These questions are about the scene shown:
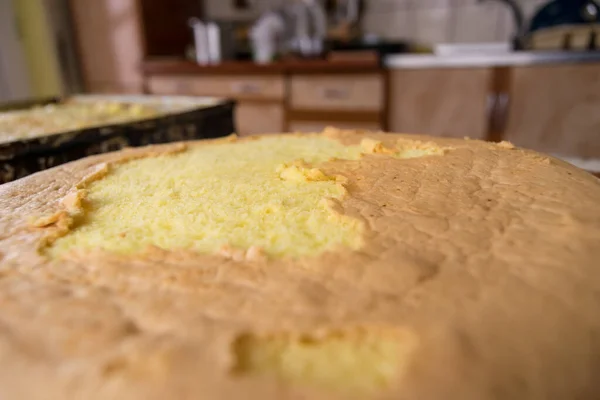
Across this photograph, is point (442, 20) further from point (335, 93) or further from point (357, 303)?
point (357, 303)

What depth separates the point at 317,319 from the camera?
0.40m

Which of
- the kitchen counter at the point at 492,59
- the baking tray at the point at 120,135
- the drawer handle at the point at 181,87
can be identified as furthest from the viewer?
the drawer handle at the point at 181,87

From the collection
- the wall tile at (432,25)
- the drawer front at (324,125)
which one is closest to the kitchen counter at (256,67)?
the drawer front at (324,125)

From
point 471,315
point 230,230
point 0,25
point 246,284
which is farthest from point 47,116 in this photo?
point 0,25

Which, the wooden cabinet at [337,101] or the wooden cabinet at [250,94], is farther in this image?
the wooden cabinet at [250,94]

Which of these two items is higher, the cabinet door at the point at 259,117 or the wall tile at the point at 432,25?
the wall tile at the point at 432,25

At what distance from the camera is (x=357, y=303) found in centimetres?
41

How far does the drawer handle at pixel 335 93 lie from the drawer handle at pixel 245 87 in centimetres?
50

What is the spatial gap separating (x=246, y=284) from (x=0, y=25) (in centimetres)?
451

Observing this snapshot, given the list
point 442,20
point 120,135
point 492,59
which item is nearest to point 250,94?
point 442,20

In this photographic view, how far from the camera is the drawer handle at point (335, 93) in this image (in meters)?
2.96

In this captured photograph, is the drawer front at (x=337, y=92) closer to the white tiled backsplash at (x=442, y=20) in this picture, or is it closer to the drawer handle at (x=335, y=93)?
the drawer handle at (x=335, y=93)

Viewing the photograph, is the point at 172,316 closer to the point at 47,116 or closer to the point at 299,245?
the point at 299,245

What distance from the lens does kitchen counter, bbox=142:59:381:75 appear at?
2.88 meters
